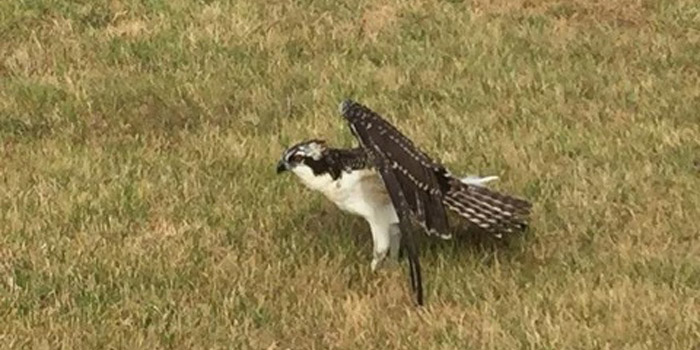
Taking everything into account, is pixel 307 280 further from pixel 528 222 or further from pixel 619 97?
pixel 619 97

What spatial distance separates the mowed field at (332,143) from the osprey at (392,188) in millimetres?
242

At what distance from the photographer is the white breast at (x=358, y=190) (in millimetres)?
7531

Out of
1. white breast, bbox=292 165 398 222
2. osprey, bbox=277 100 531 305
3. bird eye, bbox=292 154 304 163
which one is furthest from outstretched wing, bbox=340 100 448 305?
bird eye, bbox=292 154 304 163

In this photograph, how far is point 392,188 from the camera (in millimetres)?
7062

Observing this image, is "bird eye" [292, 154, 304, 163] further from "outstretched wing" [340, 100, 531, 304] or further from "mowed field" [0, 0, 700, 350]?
"mowed field" [0, 0, 700, 350]

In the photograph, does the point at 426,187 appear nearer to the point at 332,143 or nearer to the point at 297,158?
the point at 297,158

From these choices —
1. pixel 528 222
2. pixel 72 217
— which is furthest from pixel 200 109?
pixel 528 222

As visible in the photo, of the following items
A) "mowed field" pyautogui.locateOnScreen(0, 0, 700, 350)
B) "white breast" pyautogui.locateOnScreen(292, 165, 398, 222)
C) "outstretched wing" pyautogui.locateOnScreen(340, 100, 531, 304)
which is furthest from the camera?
"white breast" pyautogui.locateOnScreen(292, 165, 398, 222)

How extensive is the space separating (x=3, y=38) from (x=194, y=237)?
676cm

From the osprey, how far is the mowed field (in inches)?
9.5

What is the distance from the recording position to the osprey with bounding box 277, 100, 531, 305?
23.4ft

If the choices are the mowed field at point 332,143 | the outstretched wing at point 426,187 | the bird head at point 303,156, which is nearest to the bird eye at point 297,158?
the bird head at point 303,156

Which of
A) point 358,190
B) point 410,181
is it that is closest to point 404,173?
point 410,181

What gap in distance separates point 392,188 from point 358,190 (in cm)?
53
